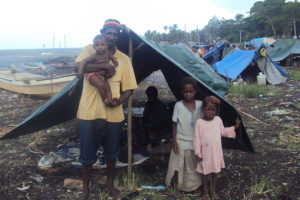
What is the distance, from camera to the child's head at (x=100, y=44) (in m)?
2.31

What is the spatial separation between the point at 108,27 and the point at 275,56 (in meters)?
15.6

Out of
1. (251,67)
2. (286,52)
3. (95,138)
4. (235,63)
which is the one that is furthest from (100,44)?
(286,52)

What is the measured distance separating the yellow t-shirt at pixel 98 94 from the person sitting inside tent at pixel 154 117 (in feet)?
5.92

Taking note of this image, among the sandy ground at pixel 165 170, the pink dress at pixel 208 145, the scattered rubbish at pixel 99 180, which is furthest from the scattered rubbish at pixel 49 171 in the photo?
the pink dress at pixel 208 145

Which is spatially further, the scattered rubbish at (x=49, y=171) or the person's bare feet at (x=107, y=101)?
the scattered rubbish at (x=49, y=171)

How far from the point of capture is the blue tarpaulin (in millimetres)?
10992

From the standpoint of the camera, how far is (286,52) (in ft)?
Result: 49.6

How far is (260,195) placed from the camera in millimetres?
2795

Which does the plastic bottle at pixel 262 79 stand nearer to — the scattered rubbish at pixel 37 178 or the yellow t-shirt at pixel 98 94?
the yellow t-shirt at pixel 98 94

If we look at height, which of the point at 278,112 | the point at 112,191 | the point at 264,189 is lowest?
the point at 264,189

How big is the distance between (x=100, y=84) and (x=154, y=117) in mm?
2252

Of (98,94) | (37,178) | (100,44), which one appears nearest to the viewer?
(100,44)

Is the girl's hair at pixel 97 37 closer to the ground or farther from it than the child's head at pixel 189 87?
farther from it

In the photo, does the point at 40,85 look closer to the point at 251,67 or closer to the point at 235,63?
the point at 235,63
